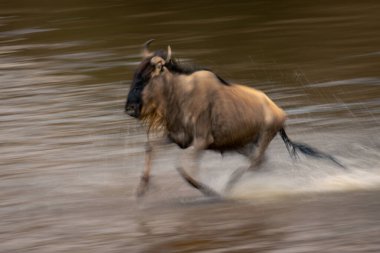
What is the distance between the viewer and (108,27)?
55.5 feet

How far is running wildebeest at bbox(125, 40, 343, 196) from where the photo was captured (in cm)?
780

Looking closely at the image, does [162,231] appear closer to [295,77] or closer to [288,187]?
[288,187]

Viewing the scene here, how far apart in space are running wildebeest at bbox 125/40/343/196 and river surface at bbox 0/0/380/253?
0.38m

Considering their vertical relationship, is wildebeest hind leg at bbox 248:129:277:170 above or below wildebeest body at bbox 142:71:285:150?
below

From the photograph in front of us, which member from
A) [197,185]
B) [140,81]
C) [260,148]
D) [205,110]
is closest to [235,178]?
[260,148]

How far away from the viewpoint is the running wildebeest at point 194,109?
25.6 feet

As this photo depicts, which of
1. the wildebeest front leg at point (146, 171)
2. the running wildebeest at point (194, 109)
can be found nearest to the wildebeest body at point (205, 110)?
the running wildebeest at point (194, 109)

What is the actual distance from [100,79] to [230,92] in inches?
207

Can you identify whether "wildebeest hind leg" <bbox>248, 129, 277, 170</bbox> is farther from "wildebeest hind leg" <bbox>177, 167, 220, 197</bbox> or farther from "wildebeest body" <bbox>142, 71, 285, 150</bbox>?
"wildebeest hind leg" <bbox>177, 167, 220, 197</bbox>

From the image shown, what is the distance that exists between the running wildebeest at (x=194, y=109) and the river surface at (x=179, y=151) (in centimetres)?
38

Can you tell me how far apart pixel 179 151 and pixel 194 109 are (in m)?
1.63

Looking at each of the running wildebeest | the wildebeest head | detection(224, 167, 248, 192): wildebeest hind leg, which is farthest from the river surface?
the wildebeest head

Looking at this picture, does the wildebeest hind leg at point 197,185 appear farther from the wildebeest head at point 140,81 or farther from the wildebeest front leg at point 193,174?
the wildebeest head at point 140,81

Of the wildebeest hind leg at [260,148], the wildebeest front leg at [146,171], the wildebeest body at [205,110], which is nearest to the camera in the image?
the wildebeest body at [205,110]
